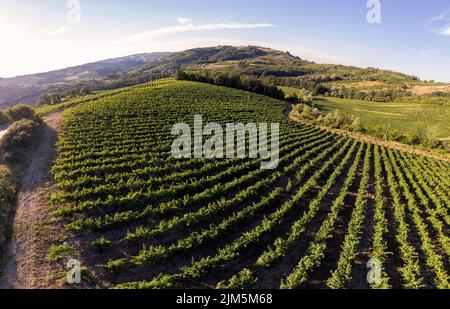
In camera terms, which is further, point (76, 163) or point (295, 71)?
point (295, 71)

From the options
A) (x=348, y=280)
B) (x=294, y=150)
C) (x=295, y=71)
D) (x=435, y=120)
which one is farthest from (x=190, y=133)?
(x=295, y=71)

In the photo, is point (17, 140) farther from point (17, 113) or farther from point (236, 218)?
point (236, 218)

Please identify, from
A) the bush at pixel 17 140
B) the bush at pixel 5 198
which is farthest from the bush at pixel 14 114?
the bush at pixel 5 198

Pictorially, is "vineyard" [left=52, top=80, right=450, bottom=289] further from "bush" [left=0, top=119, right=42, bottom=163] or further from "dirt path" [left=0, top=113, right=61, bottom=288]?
"bush" [left=0, top=119, right=42, bottom=163]

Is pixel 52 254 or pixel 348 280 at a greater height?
pixel 52 254

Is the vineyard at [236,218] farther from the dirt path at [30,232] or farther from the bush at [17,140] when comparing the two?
the bush at [17,140]

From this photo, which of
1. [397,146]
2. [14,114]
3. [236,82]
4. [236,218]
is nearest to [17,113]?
[14,114]
